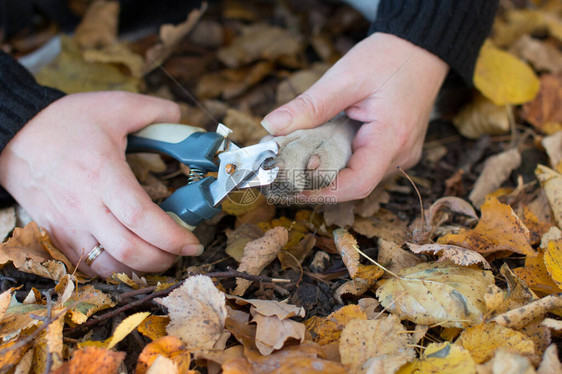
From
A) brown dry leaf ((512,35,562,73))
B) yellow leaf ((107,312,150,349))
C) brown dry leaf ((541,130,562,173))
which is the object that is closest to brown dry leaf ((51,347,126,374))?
yellow leaf ((107,312,150,349))

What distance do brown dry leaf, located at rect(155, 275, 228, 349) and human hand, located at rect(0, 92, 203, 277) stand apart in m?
0.21

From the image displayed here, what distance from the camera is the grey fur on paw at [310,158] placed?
1170 mm

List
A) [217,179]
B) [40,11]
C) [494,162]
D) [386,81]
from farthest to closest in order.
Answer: [40,11]
[494,162]
[386,81]
[217,179]

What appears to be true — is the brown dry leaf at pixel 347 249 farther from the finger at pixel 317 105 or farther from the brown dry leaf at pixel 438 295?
the finger at pixel 317 105

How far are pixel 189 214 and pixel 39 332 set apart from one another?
43 centimetres

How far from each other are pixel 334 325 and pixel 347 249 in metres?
0.22

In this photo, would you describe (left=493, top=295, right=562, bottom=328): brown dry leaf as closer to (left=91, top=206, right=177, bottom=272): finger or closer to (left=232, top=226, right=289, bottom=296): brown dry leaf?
(left=232, top=226, right=289, bottom=296): brown dry leaf

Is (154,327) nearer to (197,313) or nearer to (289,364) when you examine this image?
(197,313)

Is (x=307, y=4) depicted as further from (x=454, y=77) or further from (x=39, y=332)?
(x=39, y=332)

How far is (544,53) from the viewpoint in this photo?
212 centimetres

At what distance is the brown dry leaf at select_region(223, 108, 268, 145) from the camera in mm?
1757

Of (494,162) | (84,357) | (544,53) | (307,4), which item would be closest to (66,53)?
(307,4)

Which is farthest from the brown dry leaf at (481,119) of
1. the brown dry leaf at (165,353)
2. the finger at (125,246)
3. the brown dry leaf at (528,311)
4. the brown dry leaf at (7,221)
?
the brown dry leaf at (7,221)

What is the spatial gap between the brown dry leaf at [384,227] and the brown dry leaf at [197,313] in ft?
1.71
